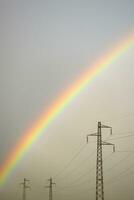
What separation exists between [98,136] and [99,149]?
6.69 feet

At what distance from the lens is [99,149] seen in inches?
2394

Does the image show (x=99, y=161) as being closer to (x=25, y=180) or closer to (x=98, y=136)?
(x=98, y=136)

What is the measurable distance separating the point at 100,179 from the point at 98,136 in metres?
5.58

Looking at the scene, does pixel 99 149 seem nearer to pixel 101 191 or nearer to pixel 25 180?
pixel 101 191

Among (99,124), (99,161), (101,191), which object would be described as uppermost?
(99,124)

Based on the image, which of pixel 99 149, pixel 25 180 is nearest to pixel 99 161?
pixel 99 149

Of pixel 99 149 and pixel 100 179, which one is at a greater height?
pixel 99 149

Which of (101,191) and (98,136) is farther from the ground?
(98,136)

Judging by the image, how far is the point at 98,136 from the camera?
62156mm

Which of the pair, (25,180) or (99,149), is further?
(25,180)

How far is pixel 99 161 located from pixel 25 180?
83308 mm

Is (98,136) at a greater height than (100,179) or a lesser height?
greater

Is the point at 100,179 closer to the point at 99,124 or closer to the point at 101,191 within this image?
the point at 101,191

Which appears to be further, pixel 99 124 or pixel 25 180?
pixel 25 180
